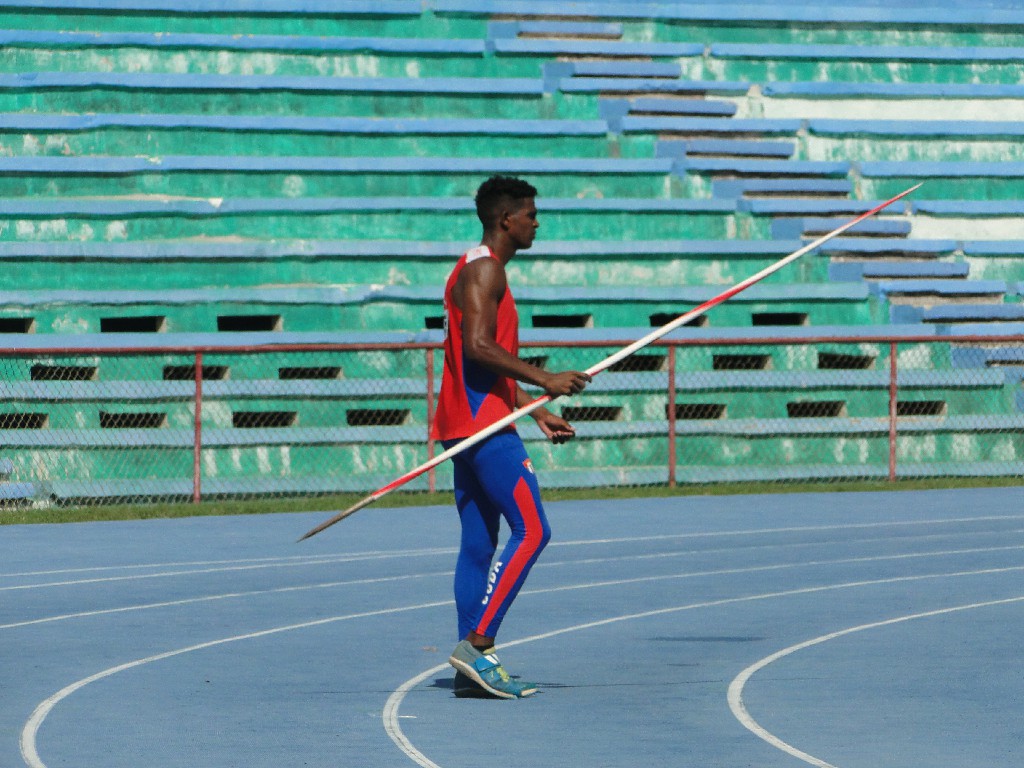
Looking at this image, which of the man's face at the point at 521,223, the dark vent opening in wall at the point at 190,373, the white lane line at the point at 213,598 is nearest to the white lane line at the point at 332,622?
the white lane line at the point at 213,598

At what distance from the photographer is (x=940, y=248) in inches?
853

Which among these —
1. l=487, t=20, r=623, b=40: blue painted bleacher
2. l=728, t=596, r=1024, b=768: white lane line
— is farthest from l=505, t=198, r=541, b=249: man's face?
l=487, t=20, r=623, b=40: blue painted bleacher

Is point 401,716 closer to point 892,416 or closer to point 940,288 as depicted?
point 892,416

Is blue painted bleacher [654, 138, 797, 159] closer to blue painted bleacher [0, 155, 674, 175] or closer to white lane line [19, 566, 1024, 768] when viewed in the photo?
blue painted bleacher [0, 155, 674, 175]

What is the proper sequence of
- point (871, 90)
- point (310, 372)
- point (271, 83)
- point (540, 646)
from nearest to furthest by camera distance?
point (540, 646)
point (310, 372)
point (271, 83)
point (871, 90)

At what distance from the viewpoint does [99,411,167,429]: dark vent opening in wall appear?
1758 cm

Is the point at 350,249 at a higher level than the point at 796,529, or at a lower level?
higher

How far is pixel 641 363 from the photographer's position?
19812 mm

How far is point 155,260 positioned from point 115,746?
42.6 feet

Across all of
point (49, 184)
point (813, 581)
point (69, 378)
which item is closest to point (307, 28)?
point (49, 184)

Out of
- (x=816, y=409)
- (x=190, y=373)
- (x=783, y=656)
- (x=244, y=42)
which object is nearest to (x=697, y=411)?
(x=816, y=409)

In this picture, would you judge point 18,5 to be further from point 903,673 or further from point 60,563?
point 903,673

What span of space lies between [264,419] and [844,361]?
5805 millimetres

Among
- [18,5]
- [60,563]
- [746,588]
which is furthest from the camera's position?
[18,5]
